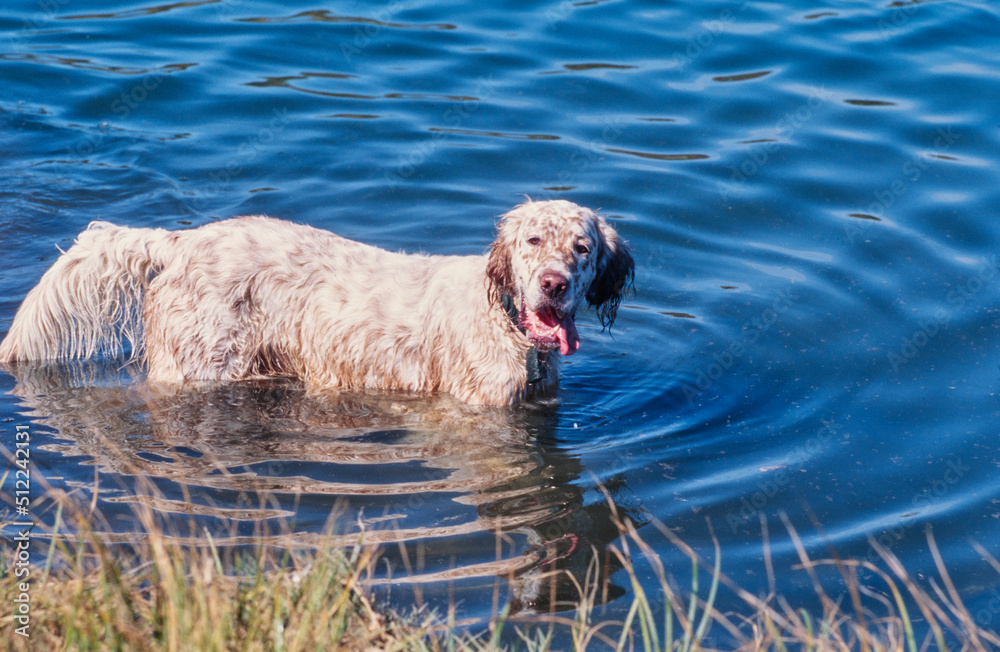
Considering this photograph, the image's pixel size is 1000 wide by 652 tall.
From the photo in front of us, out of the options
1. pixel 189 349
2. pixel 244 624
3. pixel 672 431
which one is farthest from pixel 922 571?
pixel 189 349

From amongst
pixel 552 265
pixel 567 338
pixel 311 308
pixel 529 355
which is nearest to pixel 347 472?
pixel 311 308

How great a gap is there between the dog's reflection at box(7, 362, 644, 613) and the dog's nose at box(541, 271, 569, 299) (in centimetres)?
97

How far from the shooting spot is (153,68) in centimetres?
1134

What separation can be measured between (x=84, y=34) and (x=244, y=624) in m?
11.2

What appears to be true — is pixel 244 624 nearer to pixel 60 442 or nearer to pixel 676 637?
pixel 676 637

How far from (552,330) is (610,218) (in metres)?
3.24

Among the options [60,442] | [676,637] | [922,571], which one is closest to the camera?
[676,637]

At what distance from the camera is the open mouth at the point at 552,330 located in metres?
5.61

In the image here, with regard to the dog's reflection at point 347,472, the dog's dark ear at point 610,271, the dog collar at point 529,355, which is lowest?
the dog's reflection at point 347,472

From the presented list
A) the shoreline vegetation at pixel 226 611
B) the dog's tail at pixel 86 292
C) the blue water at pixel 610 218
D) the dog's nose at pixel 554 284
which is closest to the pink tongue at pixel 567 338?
the dog's nose at pixel 554 284

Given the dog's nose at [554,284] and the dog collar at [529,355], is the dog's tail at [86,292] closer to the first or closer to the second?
the dog collar at [529,355]

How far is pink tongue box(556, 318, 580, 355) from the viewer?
18.4 ft

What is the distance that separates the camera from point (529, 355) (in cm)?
597

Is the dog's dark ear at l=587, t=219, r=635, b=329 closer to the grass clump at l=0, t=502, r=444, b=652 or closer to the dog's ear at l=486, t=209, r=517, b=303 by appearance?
the dog's ear at l=486, t=209, r=517, b=303
